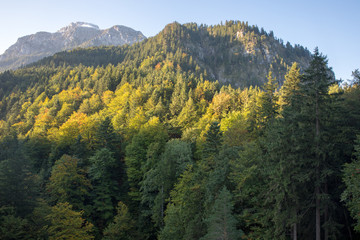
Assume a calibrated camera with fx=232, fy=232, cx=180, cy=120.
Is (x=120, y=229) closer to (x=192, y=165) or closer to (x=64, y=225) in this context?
(x=64, y=225)

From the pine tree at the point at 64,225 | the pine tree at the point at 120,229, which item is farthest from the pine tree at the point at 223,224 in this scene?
the pine tree at the point at 64,225

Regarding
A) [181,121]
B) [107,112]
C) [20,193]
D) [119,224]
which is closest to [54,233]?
[20,193]

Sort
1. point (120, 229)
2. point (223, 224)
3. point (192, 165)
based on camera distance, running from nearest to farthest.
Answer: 1. point (223, 224)
2. point (192, 165)
3. point (120, 229)

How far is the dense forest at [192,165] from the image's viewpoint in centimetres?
1620

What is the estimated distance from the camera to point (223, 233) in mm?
17656

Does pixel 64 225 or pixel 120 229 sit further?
pixel 120 229

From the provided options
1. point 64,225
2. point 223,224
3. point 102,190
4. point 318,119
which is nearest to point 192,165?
point 223,224

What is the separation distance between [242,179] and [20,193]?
23.1 meters

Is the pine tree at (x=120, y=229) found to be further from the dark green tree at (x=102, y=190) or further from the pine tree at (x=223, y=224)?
the pine tree at (x=223, y=224)

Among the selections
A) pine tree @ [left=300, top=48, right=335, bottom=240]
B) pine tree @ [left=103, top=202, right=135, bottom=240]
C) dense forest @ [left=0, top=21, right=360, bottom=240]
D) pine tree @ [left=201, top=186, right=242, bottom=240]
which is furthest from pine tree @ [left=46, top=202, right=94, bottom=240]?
pine tree @ [left=300, top=48, right=335, bottom=240]

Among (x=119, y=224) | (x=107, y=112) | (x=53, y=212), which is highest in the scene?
(x=107, y=112)

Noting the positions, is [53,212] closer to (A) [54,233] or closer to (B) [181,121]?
(A) [54,233]

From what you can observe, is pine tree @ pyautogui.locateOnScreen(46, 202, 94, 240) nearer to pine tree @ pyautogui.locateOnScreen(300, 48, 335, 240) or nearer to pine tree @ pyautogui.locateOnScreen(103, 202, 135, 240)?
pine tree @ pyautogui.locateOnScreen(103, 202, 135, 240)

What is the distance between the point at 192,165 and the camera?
1171 inches
